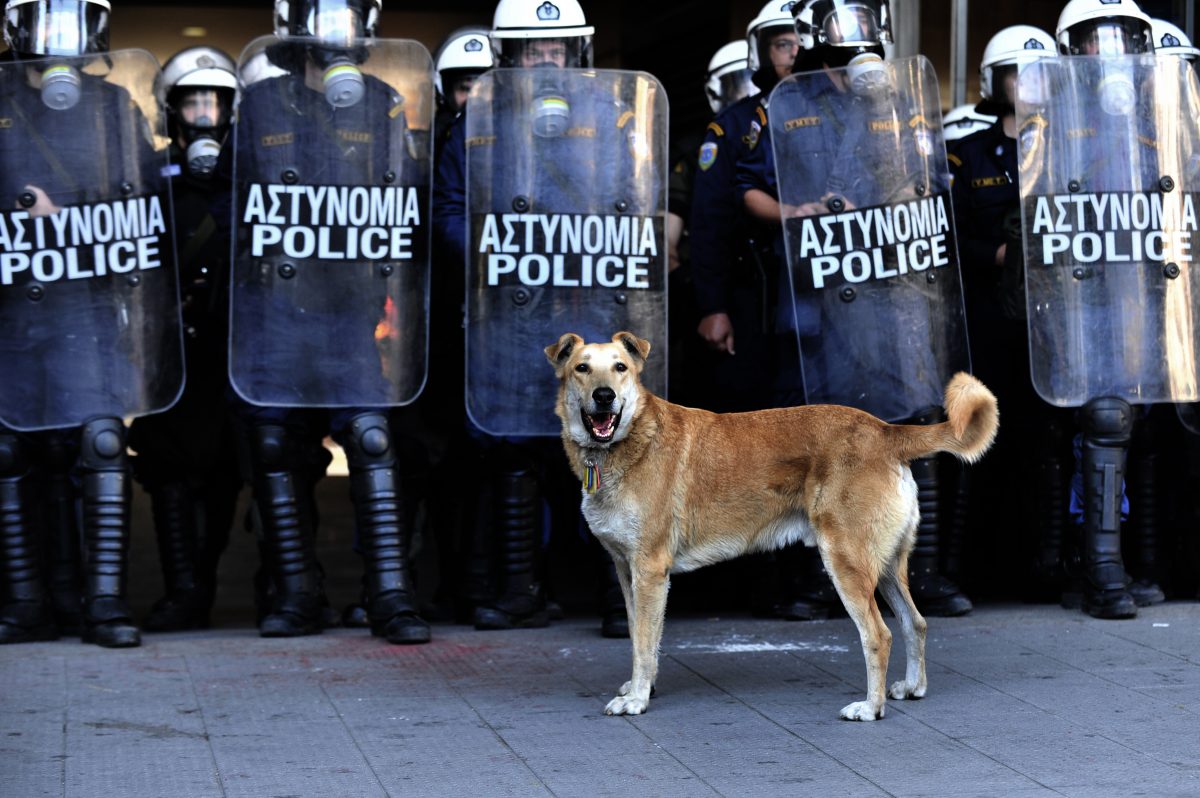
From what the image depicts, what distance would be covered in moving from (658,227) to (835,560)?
1.72 m

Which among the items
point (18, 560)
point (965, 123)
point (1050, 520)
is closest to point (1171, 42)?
point (965, 123)

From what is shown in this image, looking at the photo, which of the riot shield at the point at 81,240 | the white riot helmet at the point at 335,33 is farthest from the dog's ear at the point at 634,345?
the riot shield at the point at 81,240

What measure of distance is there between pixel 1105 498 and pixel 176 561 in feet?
11.9

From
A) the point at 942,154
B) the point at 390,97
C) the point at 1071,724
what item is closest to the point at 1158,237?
the point at 942,154

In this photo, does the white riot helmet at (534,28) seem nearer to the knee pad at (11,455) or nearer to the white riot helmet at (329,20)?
the white riot helmet at (329,20)

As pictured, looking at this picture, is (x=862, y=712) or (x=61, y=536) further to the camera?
(x=61, y=536)

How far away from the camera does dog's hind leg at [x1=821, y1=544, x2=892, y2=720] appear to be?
16.5 feet

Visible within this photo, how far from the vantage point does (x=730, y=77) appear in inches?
322

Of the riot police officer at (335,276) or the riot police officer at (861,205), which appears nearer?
the riot police officer at (335,276)

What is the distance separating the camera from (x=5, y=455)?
6273 mm

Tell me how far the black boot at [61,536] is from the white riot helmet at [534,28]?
7.31ft

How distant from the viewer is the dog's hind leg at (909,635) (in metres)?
5.26

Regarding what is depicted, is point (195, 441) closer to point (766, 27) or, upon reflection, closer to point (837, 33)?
point (766, 27)

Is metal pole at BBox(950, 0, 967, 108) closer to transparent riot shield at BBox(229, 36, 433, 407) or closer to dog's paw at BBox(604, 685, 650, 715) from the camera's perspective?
transparent riot shield at BBox(229, 36, 433, 407)
